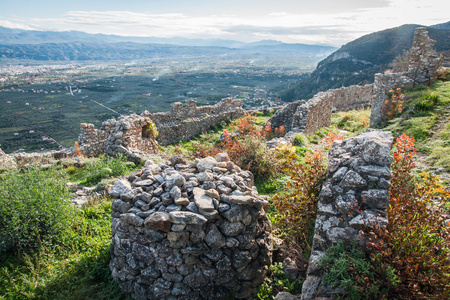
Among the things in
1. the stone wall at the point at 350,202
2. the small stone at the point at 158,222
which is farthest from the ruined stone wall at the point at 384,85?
the small stone at the point at 158,222

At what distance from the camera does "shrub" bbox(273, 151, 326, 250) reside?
4.39 meters

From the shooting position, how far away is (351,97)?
74.0ft

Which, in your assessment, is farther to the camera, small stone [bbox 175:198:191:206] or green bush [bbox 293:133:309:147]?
green bush [bbox 293:133:309:147]

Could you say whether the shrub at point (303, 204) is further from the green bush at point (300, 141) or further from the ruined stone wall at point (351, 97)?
the ruined stone wall at point (351, 97)

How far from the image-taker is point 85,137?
1306 cm

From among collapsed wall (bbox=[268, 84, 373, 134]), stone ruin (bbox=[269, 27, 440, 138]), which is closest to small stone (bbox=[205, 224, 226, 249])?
stone ruin (bbox=[269, 27, 440, 138])

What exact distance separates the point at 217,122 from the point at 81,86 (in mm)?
87322

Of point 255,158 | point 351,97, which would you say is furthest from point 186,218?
point 351,97

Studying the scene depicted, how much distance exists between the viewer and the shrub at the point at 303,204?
4387 mm

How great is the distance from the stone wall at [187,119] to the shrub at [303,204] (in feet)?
36.3

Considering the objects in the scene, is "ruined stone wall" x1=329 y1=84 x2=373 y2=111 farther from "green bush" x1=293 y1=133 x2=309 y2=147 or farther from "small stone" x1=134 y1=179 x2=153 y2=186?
"small stone" x1=134 y1=179 x2=153 y2=186

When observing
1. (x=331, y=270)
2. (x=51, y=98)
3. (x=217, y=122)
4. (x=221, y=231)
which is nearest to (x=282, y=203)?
(x=221, y=231)

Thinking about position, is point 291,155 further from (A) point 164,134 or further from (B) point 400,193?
(A) point 164,134

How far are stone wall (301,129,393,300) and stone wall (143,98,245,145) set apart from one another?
11.9 metres
